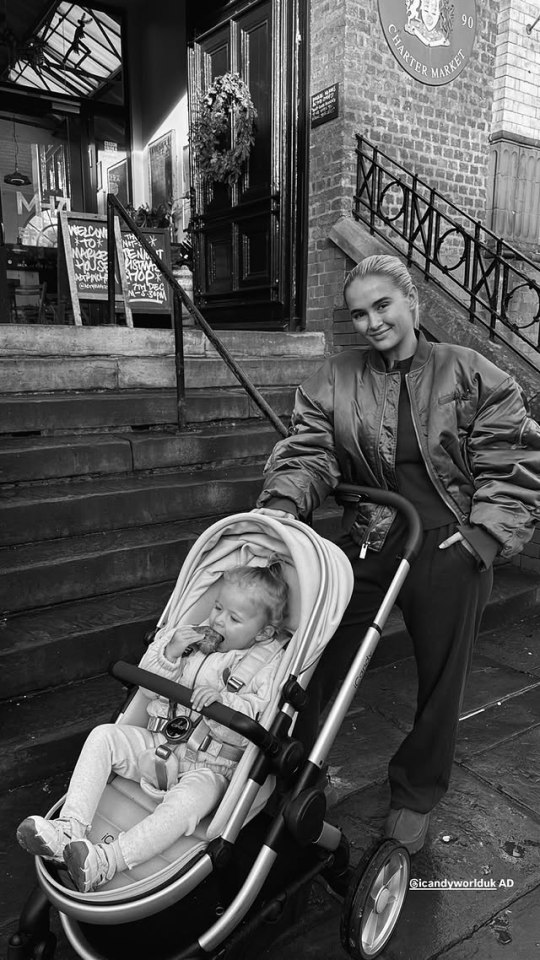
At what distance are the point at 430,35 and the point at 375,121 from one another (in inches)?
45.0

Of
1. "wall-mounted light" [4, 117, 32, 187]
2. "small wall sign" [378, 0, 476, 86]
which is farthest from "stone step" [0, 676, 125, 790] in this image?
"wall-mounted light" [4, 117, 32, 187]

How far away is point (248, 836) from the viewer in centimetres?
193

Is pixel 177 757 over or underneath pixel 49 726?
over

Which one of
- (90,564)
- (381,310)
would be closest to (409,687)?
(90,564)

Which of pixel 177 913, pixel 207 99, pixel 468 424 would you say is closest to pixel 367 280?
pixel 468 424

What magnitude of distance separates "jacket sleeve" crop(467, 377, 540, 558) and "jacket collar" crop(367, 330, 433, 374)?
0.24 metres

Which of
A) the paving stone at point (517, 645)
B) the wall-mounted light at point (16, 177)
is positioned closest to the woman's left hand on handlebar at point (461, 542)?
the paving stone at point (517, 645)

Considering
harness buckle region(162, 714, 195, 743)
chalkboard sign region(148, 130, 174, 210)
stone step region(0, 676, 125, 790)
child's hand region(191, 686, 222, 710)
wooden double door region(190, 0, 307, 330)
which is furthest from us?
chalkboard sign region(148, 130, 174, 210)

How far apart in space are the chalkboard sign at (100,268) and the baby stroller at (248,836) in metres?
4.73

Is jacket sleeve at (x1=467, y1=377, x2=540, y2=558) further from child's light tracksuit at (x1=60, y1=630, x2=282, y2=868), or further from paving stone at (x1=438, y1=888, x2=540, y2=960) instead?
paving stone at (x1=438, y1=888, x2=540, y2=960)

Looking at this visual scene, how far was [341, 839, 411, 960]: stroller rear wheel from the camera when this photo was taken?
1870 millimetres

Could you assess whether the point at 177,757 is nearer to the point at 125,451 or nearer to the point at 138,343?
the point at 125,451

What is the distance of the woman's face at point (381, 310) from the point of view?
2.17 metres

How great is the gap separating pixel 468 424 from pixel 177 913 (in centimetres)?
159
